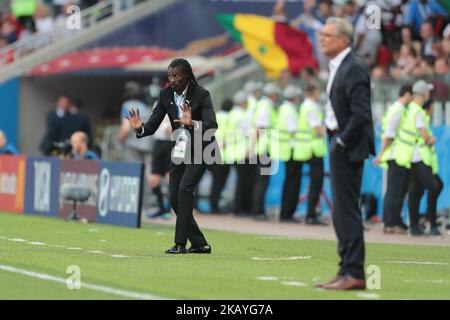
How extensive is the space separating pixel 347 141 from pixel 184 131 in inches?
145

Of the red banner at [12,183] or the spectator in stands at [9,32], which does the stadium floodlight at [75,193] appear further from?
the spectator in stands at [9,32]

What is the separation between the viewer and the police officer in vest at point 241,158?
2450 centimetres

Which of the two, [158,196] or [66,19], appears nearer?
[158,196]

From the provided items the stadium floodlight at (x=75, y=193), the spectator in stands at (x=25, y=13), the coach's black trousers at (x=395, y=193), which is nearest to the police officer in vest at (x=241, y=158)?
the stadium floodlight at (x=75, y=193)

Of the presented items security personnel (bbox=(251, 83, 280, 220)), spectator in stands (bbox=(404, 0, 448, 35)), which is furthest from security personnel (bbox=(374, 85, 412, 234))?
spectator in stands (bbox=(404, 0, 448, 35))

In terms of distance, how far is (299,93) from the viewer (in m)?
24.5

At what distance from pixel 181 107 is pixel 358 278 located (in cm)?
392

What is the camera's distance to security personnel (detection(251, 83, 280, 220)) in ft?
→ 77.6

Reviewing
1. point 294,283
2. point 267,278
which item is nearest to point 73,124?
point 267,278

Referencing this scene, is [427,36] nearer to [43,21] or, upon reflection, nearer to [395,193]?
[395,193]

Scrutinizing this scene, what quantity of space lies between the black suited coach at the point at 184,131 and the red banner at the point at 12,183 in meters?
9.11
